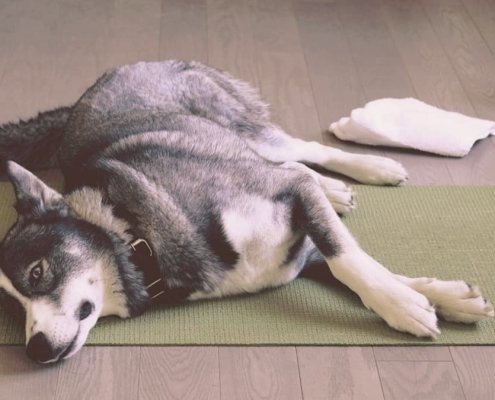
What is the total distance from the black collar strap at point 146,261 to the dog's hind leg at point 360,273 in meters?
0.47

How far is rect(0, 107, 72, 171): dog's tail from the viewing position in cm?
294

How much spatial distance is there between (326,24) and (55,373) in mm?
2716

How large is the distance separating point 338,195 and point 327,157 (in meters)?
0.30

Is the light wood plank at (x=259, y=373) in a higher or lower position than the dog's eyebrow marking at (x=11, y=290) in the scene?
lower

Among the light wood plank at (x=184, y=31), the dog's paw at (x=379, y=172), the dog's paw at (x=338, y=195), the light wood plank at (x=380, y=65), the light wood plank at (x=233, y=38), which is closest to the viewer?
the dog's paw at (x=338, y=195)

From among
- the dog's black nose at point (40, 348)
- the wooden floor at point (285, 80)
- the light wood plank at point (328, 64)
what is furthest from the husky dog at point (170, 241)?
the light wood plank at point (328, 64)

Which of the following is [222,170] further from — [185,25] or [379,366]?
[185,25]

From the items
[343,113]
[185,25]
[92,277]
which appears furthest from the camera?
[185,25]

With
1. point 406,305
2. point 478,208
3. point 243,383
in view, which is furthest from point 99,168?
point 478,208

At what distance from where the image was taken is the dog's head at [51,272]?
2.08 m

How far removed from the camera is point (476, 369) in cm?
217

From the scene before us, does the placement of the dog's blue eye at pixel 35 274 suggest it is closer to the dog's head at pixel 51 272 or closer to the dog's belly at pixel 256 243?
the dog's head at pixel 51 272

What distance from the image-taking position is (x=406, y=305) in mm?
2184

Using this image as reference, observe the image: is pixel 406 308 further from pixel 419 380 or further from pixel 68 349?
pixel 68 349
